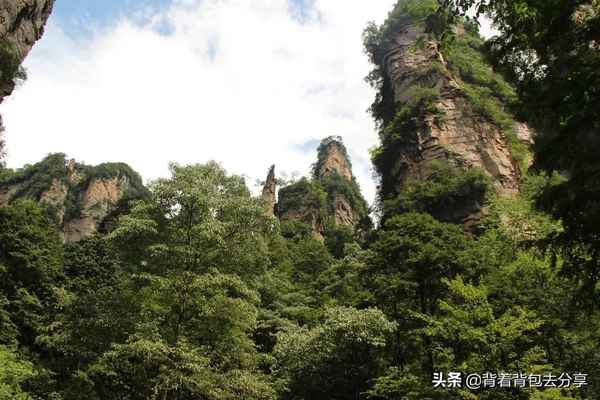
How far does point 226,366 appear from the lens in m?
14.6

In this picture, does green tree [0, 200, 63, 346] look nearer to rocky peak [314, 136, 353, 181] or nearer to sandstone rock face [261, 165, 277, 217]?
sandstone rock face [261, 165, 277, 217]

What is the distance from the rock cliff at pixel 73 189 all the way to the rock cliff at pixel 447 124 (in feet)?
134

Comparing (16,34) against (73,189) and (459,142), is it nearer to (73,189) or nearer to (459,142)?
(459,142)

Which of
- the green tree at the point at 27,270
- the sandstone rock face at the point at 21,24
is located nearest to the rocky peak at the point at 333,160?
the green tree at the point at 27,270

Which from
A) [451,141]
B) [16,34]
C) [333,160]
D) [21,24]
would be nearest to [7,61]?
[16,34]

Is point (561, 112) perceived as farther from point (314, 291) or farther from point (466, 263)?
point (314, 291)

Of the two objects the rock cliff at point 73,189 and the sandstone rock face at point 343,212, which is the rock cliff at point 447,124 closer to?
the sandstone rock face at point 343,212

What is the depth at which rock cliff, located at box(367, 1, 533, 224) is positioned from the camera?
34688 mm

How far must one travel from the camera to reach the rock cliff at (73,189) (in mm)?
66188

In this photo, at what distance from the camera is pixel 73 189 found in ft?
236

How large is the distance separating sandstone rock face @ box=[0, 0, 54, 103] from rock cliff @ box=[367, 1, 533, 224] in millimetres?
23383

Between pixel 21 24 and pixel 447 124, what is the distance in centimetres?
2996

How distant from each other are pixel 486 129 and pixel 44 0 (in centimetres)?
3212

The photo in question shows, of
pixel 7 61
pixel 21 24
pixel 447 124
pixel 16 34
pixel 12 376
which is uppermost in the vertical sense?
pixel 447 124
